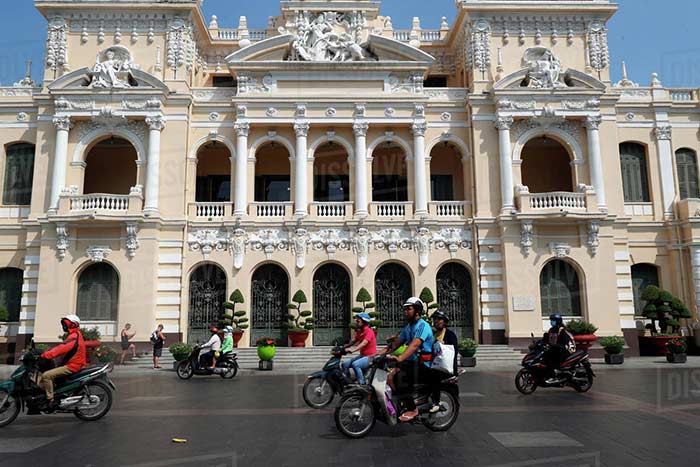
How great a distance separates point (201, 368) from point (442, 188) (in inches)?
650

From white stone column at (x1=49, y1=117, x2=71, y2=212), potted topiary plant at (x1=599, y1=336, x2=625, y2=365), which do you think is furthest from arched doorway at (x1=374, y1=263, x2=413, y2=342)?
white stone column at (x1=49, y1=117, x2=71, y2=212)

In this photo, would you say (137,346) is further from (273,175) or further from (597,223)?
(597,223)

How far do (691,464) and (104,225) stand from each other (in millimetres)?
24222

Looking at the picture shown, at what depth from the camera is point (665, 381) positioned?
1673 centimetres

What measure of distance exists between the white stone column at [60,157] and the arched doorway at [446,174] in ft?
58.0

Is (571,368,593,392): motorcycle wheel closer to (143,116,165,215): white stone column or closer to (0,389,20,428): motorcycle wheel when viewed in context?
(0,389,20,428): motorcycle wheel

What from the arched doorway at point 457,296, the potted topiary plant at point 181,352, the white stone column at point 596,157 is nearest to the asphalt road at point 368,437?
the potted topiary plant at point 181,352

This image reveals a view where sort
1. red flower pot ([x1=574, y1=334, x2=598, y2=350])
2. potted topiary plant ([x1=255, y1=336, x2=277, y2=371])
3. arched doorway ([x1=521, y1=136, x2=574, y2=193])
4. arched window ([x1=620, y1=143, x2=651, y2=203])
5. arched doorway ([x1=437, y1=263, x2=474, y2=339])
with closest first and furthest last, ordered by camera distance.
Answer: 1. potted topiary plant ([x1=255, y1=336, x2=277, y2=371])
2. red flower pot ([x1=574, y1=334, x2=598, y2=350])
3. arched doorway ([x1=437, y1=263, x2=474, y2=339])
4. arched window ([x1=620, y1=143, x2=651, y2=203])
5. arched doorway ([x1=521, y1=136, x2=574, y2=193])

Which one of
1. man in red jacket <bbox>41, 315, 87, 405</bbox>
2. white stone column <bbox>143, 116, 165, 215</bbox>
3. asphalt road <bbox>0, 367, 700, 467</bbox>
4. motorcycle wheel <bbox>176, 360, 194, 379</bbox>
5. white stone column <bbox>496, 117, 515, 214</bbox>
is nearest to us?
asphalt road <bbox>0, 367, 700, 467</bbox>

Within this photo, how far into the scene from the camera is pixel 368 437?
891cm

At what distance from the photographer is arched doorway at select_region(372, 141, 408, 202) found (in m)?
29.2

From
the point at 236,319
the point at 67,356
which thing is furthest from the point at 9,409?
the point at 236,319

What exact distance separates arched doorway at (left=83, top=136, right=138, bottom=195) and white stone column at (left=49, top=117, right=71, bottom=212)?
327 cm

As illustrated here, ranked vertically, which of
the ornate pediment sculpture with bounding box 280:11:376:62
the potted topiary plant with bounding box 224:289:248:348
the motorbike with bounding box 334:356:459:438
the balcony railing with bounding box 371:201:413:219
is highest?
the ornate pediment sculpture with bounding box 280:11:376:62
